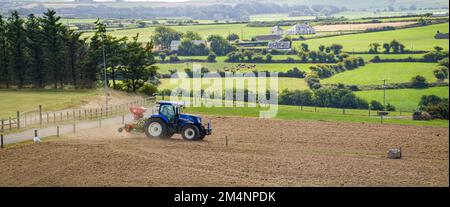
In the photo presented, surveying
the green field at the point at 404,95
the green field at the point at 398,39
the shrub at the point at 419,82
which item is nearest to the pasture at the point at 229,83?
the green field at the point at 404,95

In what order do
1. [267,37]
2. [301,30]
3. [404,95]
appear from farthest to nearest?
[301,30] < [267,37] < [404,95]

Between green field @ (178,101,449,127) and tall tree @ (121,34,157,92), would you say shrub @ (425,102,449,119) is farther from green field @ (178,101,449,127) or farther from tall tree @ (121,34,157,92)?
tall tree @ (121,34,157,92)

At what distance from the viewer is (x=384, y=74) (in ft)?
223

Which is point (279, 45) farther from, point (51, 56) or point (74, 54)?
point (51, 56)

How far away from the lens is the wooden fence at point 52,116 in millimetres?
34281

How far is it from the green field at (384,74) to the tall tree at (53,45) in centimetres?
2733

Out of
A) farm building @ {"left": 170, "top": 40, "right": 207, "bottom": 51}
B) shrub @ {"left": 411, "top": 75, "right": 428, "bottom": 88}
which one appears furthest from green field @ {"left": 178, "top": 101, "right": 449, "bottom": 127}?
farm building @ {"left": 170, "top": 40, "right": 207, "bottom": 51}

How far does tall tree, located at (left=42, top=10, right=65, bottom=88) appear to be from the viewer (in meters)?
51.7

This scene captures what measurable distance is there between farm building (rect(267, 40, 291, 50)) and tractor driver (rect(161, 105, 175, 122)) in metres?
59.4

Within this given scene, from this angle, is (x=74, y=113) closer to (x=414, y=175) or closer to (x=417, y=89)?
(x=414, y=175)

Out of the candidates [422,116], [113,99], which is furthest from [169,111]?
[422,116]

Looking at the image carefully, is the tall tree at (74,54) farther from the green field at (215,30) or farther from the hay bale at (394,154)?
the green field at (215,30)

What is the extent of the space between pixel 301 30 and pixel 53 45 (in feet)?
217

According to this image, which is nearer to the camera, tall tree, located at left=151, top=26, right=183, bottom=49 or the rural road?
the rural road
